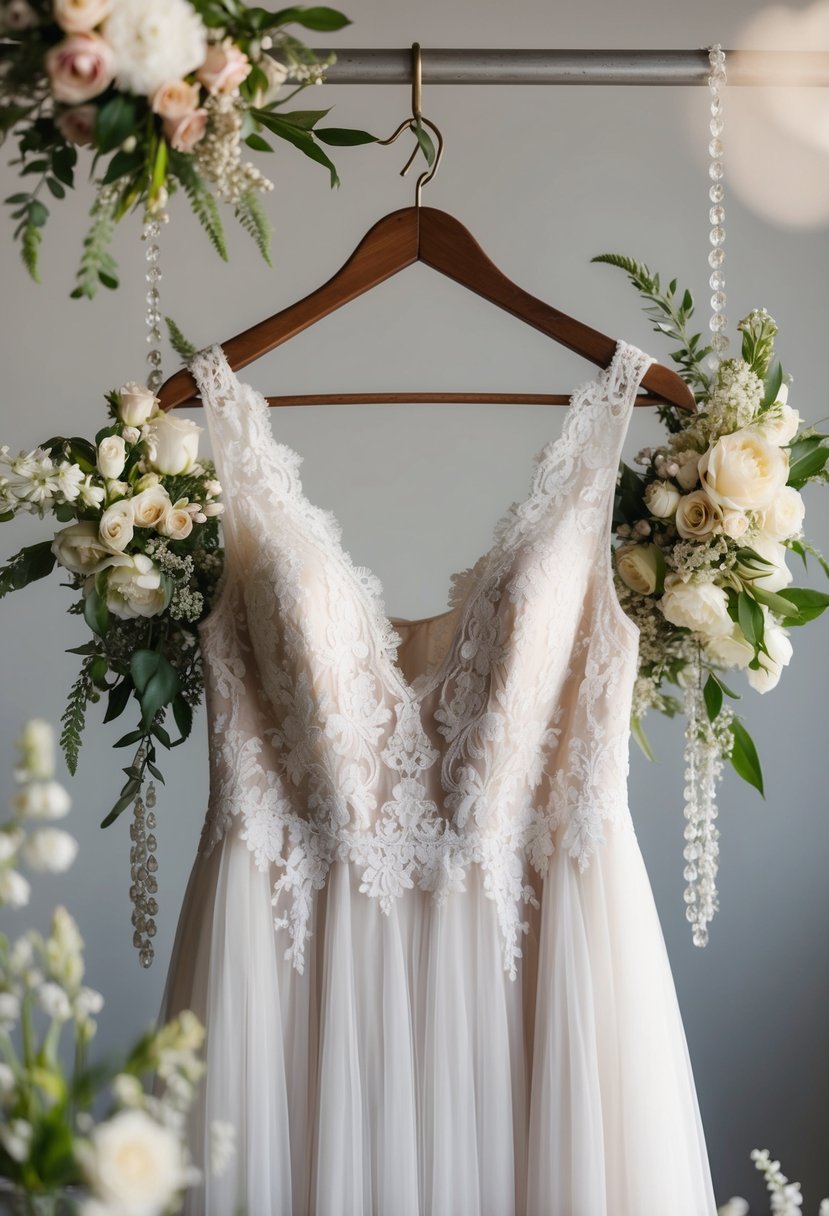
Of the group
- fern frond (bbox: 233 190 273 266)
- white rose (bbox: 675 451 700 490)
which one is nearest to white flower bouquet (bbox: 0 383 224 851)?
fern frond (bbox: 233 190 273 266)

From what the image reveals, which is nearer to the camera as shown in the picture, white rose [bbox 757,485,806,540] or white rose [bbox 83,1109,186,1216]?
white rose [bbox 83,1109,186,1216]

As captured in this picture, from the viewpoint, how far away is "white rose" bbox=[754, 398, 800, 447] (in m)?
1.44

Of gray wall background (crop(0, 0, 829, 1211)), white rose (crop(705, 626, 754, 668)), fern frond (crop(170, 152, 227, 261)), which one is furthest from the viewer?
gray wall background (crop(0, 0, 829, 1211))

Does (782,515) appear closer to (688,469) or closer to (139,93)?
(688,469)

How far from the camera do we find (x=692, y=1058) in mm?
2432

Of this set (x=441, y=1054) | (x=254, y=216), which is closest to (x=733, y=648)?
(x=441, y=1054)

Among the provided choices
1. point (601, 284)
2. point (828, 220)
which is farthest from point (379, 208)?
point (828, 220)

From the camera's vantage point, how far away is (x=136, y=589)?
4.55 feet

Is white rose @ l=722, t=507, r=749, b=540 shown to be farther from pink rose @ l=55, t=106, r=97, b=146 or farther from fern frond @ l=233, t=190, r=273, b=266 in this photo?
pink rose @ l=55, t=106, r=97, b=146

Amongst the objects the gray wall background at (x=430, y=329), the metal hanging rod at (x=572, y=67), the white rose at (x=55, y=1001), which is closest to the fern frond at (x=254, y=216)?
the metal hanging rod at (x=572, y=67)

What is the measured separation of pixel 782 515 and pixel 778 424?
0.12 meters

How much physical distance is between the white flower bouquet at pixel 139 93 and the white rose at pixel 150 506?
0.42m

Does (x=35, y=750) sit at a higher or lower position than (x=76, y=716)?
lower

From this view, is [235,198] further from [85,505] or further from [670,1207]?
[670,1207]
